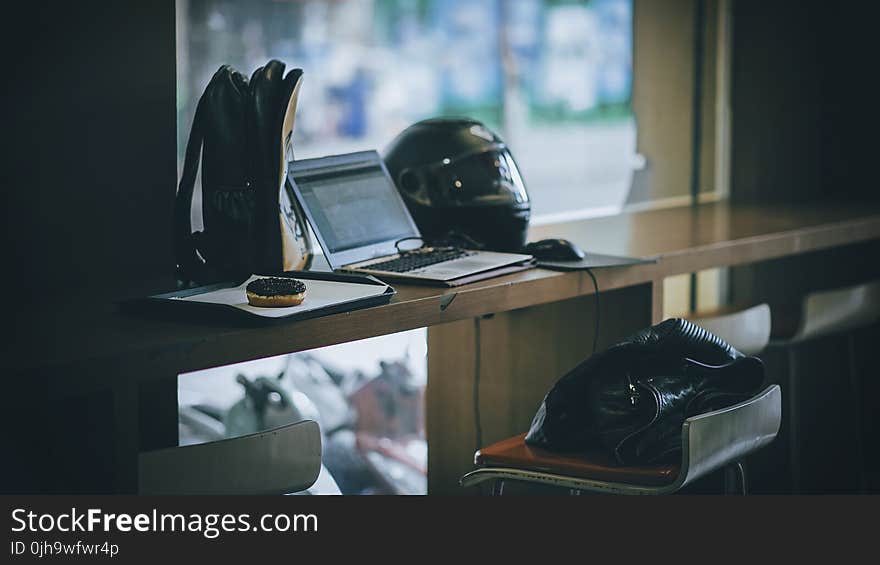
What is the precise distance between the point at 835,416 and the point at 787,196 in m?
0.62

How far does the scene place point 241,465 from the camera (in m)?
1.52

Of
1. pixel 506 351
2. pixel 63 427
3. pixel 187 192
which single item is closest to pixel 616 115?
pixel 506 351

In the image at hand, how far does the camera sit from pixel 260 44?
2373 mm

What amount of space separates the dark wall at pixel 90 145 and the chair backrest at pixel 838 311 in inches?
55.7

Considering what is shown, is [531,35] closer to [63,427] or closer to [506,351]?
[506,351]

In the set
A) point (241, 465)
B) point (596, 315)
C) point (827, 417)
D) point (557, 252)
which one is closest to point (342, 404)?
point (596, 315)

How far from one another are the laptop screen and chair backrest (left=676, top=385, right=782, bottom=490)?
2.28 feet

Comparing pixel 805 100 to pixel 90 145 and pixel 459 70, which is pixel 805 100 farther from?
pixel 90 145

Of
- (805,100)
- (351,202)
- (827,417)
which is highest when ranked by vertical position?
(805,100)

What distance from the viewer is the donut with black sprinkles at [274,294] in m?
1.64

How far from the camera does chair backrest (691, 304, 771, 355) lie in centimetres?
233

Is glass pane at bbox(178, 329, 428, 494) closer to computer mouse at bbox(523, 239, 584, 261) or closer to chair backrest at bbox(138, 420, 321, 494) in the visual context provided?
computer mouse at bbox(523, 239, 584, 261)

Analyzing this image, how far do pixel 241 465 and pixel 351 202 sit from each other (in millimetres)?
682

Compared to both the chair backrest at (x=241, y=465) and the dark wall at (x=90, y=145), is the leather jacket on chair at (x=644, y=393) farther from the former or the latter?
the dark wall at (x=90, y=145)
